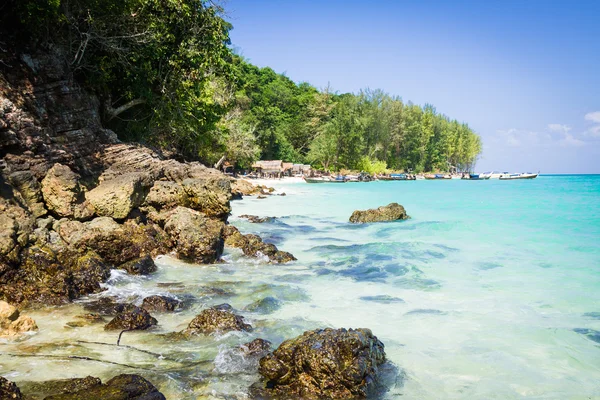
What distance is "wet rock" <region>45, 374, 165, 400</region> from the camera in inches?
128

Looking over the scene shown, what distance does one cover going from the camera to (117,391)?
331 centimetres

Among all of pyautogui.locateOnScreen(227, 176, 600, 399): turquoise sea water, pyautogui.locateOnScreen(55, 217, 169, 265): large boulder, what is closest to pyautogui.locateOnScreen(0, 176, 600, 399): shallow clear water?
pyautogui.locateOnScreen(227, 176, 600, 399): turquoise sea water

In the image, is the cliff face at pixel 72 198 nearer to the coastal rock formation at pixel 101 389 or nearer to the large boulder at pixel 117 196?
the large boulder at pixel 117 196

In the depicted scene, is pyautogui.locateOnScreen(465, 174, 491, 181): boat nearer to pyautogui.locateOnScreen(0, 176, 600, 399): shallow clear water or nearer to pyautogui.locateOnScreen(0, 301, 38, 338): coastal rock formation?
pyautogui.locateOnScreen(0, 176, 600, 399): shallow clear water

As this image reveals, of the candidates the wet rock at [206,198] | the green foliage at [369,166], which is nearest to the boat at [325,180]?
the green foliage at [369,166]

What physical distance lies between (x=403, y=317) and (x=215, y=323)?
9.72 feet

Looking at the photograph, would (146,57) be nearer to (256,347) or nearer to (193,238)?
(193,238)

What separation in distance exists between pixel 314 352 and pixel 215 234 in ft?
19.6

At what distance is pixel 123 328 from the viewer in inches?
208

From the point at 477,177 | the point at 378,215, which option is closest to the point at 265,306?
the point at 378,215

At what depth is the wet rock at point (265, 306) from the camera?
6.57m

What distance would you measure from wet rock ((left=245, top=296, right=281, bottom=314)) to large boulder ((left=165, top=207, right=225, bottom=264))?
2.67 meters

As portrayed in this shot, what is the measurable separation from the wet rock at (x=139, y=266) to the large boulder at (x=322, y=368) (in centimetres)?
449

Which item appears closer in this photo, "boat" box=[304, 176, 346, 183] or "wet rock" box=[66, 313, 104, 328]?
"wet rock" box=[66, 313, 104, 328]
